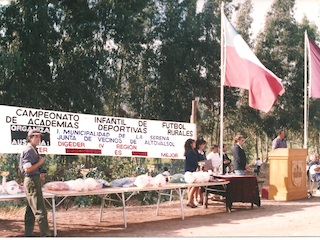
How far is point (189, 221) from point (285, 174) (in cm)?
325

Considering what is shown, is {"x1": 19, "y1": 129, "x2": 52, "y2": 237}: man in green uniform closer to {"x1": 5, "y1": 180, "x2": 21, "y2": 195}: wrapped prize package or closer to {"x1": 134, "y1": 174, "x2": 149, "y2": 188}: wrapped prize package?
{"x1": 5, "y1": 180, "x2": 21, "y2": 195}: wrapped prize package

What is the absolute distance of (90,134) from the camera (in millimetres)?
8883

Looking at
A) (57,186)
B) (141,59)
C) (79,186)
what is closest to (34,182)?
(57,186)

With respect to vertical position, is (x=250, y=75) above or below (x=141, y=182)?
above

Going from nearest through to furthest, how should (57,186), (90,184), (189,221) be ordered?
1. (57,186)
2. (90,184)
3. (189,221)

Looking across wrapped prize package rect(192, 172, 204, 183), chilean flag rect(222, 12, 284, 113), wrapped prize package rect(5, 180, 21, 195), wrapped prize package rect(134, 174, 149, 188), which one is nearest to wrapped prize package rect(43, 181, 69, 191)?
wrapped prize package rect(5, 180, 21, 195)

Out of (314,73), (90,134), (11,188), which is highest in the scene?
(314,73)

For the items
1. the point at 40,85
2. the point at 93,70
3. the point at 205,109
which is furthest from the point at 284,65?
the point at 40,85

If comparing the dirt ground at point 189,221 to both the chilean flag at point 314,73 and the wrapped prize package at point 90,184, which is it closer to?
the wrapped prize package at point 90,184

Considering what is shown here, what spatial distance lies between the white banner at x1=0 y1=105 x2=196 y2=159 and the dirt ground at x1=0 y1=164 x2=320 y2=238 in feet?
3.77

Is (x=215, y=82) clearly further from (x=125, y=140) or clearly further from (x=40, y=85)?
(x=125, y=140)

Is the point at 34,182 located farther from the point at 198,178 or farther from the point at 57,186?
the point at 198,178

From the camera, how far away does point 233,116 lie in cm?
2341

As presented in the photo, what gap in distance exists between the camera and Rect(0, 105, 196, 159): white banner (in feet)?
25.9
